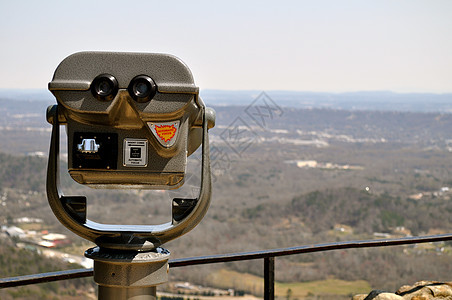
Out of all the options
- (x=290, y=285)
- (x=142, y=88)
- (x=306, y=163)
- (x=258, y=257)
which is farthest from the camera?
(x=306, y=163)

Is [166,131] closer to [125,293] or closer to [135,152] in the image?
[135,152]

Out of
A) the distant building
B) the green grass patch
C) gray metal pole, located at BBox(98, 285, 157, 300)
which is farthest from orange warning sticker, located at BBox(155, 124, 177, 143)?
the distant building

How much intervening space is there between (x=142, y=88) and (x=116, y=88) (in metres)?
0.08

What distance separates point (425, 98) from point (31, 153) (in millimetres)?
47791

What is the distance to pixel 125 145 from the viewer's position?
7.07 feet

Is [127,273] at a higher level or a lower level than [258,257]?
higher

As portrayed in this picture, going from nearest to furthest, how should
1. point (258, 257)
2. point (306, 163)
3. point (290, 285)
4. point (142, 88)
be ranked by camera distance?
point (142, 88)
point (258, 257)
point (290, 285)
point (306, 163)

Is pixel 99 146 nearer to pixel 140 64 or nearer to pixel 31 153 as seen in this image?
pixel 140 64

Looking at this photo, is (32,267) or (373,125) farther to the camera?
(373,125)

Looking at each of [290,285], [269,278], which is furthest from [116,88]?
[290,285]

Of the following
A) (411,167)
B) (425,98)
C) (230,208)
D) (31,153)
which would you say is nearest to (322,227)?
(230,208)

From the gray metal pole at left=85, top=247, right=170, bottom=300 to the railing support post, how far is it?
0.83 metres

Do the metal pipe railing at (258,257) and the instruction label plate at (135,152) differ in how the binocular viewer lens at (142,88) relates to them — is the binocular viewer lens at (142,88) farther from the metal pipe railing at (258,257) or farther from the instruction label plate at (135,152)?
the metal pipe railing at (258,257)

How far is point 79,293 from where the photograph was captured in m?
21.6
